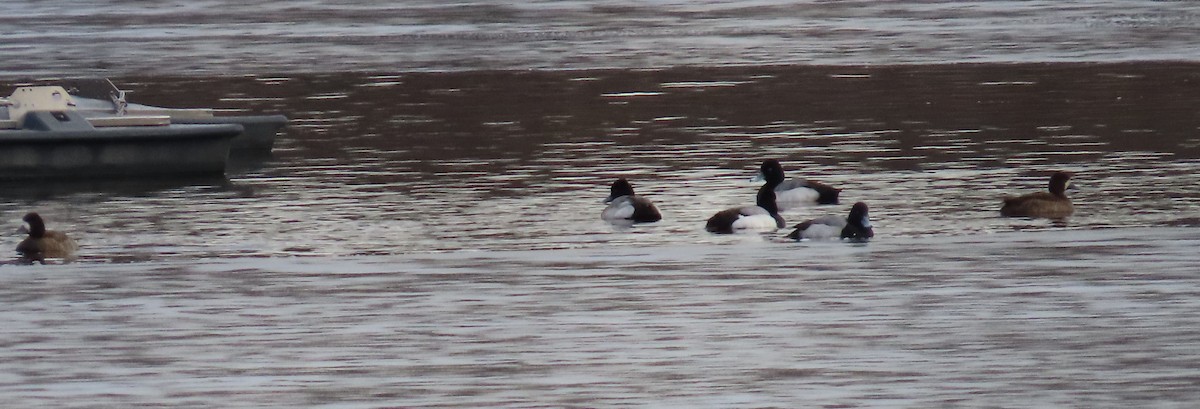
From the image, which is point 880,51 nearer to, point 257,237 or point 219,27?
point 219,27

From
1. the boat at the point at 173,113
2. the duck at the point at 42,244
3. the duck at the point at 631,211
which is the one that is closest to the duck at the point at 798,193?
the duck at the point at 631,211

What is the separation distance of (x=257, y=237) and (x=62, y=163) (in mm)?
5053

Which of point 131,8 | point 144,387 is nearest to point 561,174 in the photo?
point 144,387

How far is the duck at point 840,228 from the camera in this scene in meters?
14.6

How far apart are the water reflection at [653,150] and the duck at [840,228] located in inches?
17.5

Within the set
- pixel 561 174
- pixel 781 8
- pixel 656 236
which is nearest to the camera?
pixel 656 236

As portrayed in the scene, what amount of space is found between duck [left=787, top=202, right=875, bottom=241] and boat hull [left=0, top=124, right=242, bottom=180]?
279 inches

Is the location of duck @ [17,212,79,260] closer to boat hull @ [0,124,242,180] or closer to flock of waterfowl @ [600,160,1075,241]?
flock of waterfowl @ [600,160,1075,241]

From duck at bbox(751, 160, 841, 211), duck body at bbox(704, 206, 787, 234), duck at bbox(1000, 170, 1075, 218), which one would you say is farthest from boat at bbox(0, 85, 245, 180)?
duck at bbox(1000, 170, 1075, 218)

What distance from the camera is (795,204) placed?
1716 cm

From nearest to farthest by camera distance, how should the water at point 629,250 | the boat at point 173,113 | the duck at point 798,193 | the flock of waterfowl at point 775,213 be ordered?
the water at point 629,250
the flock of waterfowl at point 775,213
the duck at point 798,193
the boat at point 173,113

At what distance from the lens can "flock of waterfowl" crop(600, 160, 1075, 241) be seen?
14695mm

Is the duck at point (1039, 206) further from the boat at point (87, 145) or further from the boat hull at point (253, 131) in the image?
the boat hull at point (253, 131)

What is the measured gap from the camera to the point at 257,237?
15.3 m
